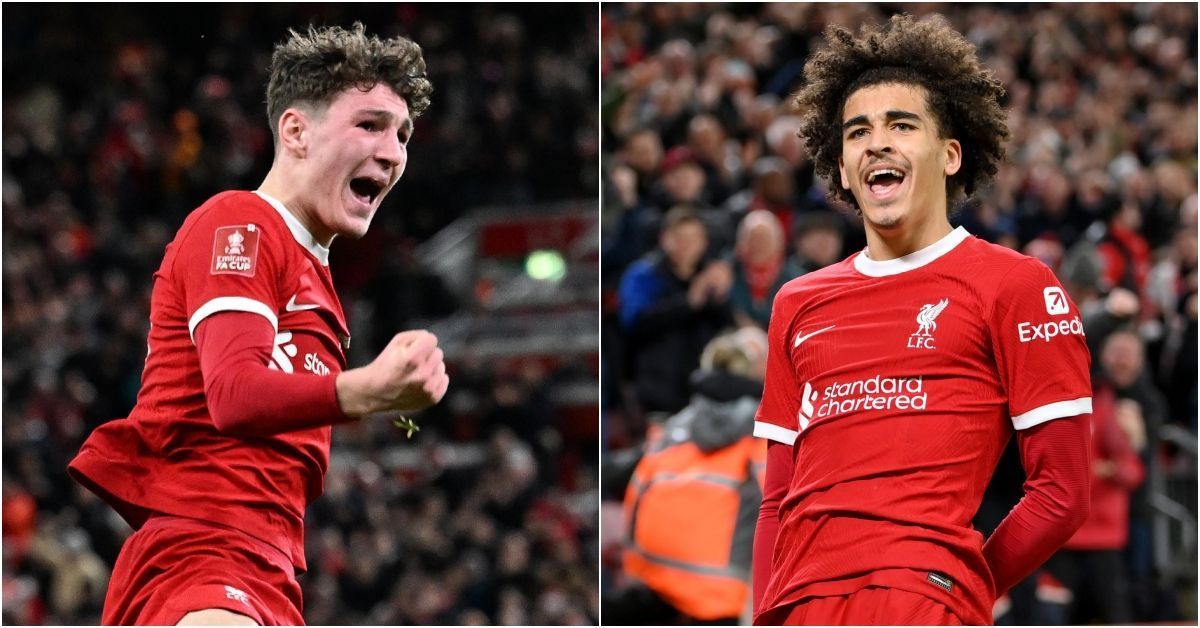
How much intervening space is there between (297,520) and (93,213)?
1266 centimetres

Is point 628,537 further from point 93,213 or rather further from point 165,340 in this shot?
point 93,213

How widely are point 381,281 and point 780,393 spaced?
36.4 feet

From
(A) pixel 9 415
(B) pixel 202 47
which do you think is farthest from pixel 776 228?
(B) pixel 202 47

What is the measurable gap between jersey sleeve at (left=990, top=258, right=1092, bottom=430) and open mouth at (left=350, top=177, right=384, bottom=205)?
4.31 feet

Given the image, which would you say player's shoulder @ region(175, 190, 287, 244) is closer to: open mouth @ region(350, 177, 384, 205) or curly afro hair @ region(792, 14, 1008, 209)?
open mouth @ region(350, 177, 384, 205)

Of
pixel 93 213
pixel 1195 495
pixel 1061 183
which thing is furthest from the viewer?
pixel 93 213

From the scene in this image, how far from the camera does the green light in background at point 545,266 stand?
1612 centimetres

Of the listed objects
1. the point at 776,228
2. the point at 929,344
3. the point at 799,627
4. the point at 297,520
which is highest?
the point at 776,228

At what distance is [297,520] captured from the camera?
3.19m

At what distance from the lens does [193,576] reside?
9.75 feet

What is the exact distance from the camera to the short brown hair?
128 inches

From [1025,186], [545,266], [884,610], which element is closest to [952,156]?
[884,610]

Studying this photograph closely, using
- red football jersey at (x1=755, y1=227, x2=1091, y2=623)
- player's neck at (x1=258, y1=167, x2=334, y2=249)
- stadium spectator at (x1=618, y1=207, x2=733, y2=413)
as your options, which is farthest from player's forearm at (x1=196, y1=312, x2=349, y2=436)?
stadium spectator at (x1=618, y1=207, x2=733, y2=413)

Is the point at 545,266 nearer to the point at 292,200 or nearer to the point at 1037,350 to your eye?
the point at 292,200
